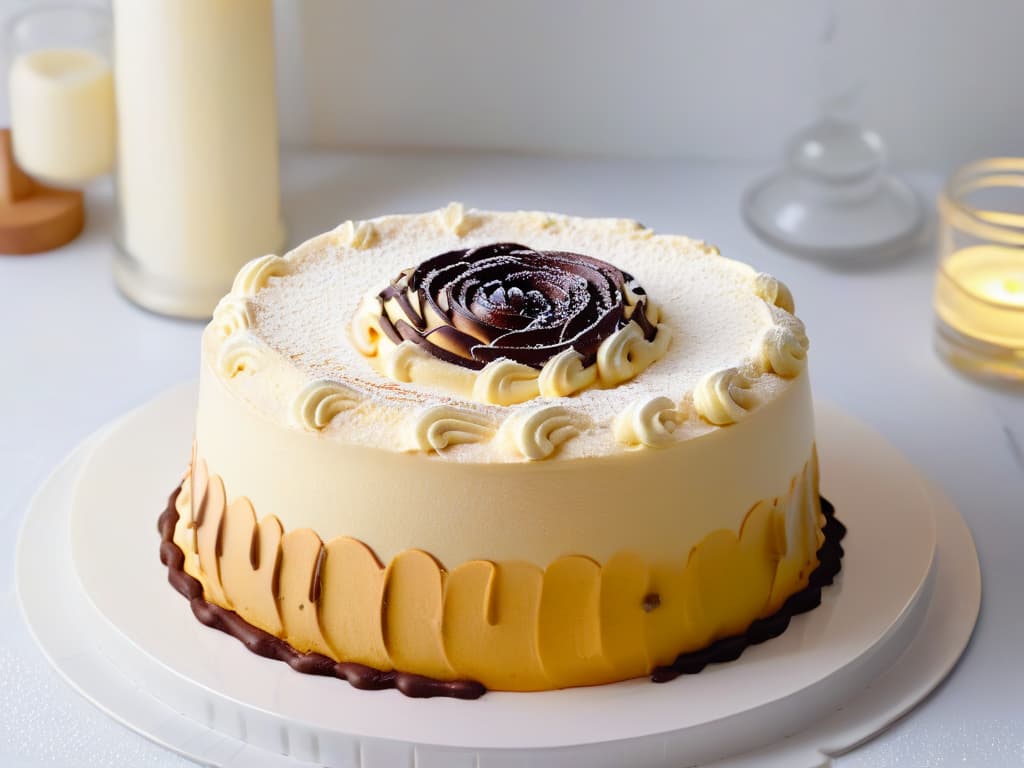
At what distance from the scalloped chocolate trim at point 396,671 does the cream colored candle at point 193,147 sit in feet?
2.55

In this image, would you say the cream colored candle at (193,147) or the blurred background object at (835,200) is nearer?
the cream colored candle at (193,147)

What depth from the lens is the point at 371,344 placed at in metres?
1.93

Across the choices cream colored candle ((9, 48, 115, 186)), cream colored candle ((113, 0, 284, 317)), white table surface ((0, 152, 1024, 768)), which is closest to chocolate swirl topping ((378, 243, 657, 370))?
white table surface ((0, 152, 1024, 768))

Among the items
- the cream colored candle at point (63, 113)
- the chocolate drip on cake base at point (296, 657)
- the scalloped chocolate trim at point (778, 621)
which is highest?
the cream colored candle at point (63, 113)

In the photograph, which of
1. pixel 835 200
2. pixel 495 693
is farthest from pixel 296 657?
pixel 835 200

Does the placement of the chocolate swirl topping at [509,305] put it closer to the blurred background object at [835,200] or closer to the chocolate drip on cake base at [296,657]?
the chocolate drip on cake base at [296,657]

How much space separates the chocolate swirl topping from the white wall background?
128 cm

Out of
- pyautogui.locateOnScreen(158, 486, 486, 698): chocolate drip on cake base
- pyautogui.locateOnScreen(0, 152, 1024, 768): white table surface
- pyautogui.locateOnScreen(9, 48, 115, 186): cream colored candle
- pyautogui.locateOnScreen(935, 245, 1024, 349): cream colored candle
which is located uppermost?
pyautogui.locateOnScreen(9, 48, 115, 186): cream colored candle

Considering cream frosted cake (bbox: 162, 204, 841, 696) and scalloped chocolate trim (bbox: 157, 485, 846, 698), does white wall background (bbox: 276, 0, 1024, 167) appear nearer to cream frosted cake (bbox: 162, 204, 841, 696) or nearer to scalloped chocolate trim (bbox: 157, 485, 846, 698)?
cream frosted cake (bbox: 162, 204, 841, 696)

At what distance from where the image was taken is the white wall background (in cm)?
320

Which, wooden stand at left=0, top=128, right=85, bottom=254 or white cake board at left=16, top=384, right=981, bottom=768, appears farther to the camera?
wooden stand at left=0, top=128, right=85, bottom=254

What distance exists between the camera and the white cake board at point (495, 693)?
1.74 m

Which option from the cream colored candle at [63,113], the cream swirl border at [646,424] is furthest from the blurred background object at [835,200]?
the cream swirl border at [646,424]

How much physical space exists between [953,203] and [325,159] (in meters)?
1.31
